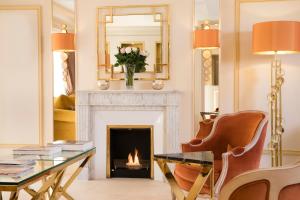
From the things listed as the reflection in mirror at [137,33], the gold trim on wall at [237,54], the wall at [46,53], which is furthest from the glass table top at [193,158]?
the wall at [46,53]

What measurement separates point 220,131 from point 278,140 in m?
1.23

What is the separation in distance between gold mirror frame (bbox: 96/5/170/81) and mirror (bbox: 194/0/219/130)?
381 mm

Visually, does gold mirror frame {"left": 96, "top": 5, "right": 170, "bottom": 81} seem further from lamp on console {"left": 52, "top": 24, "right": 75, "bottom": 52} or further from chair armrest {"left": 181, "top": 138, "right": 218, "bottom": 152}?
chair armrest {"left": 181, "top": 138, "right": 218, "bottom": 152}

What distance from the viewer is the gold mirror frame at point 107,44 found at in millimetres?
5094

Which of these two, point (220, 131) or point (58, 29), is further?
point (58, 29)

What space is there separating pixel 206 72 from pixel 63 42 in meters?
1.86

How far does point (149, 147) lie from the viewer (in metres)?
5.22

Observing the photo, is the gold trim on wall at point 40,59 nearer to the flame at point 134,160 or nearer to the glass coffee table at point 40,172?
the flame at point 134,160

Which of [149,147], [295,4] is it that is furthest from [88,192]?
[295,4]

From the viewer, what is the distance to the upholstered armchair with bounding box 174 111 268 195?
10.4 ft

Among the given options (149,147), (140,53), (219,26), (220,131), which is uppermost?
(219,26)

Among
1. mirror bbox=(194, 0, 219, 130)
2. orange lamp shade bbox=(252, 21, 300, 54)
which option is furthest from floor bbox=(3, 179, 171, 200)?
orange lamp shade bbox=(252, 21, 300, 54)

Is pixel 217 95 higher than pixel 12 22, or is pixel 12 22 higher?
pixel 12 22

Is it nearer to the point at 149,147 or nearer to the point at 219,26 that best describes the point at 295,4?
the point at 219,26
